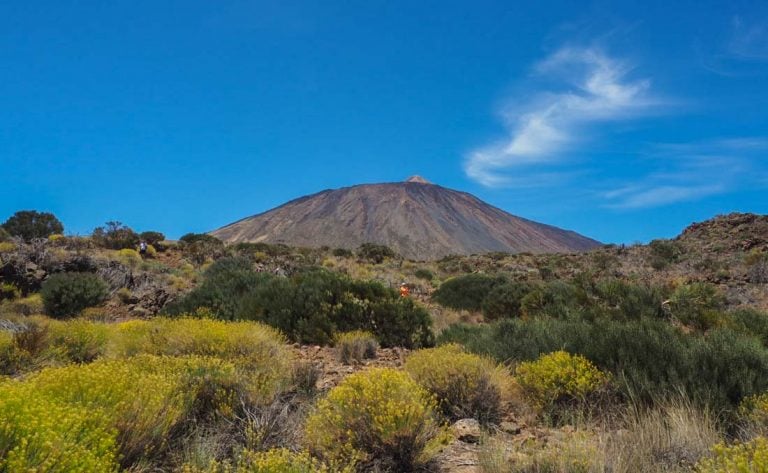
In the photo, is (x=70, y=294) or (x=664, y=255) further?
(x=664, y=255)

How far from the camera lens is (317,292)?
30.6ft

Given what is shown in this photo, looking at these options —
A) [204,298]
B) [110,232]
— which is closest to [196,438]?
[204,298]

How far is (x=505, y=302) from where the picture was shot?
13.1m

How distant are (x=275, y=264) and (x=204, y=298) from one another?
11157 mm

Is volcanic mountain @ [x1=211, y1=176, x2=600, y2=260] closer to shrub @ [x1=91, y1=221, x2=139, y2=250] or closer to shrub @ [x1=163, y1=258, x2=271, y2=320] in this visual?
shrub @ [x1=91, y1=221, x2=139, y2=250]

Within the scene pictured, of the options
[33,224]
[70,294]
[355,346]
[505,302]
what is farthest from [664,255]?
[33,224]

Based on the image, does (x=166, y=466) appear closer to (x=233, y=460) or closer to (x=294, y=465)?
(x=233, y=460)

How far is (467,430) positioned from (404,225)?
130091mm

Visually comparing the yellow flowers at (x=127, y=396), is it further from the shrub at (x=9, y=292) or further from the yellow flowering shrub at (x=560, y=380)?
the shrub at (x=9, y=292)

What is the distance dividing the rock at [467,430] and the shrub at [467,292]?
10.4m

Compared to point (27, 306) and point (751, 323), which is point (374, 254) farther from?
point (751, 323)

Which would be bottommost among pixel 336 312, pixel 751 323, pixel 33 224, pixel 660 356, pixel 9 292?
pixel 660 356

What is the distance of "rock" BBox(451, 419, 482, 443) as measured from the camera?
4.15 meters

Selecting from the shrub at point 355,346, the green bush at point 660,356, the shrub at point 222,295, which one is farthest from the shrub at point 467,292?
the green bush at point 660,356
